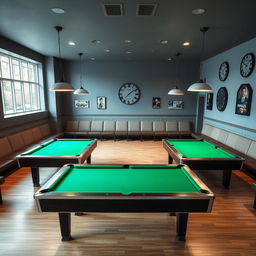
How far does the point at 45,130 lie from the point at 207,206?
6.66 m

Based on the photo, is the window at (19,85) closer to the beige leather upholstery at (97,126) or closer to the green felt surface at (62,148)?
the green felt surface at (62,148)

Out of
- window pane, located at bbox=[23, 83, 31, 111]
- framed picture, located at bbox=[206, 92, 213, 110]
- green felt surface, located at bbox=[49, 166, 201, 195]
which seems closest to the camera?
green felt surface, located at bbox=[49, 166, 201, 195]

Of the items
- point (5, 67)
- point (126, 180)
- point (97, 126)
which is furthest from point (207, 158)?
point (5, 67)

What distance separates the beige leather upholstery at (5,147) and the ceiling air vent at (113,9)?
400 centimetres

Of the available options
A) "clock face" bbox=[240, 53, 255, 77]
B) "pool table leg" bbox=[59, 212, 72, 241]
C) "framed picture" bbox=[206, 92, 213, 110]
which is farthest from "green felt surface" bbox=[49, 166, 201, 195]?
"framed picture" bbox=[206, 92, 213, 110]

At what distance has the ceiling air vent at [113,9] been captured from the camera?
10.00 feet

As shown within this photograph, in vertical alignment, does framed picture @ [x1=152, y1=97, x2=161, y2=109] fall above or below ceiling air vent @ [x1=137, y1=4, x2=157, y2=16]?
below

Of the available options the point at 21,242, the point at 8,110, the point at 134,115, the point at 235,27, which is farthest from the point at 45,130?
the point at 235,27

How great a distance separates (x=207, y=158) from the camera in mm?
3475

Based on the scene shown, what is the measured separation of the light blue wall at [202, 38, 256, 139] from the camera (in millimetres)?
4891

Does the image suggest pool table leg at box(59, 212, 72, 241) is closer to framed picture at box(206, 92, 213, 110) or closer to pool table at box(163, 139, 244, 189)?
pool table at box(163, 139, 244, 189)

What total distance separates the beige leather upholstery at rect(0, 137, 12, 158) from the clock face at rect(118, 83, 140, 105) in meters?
4.95

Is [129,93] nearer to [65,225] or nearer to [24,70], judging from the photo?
[24,70]

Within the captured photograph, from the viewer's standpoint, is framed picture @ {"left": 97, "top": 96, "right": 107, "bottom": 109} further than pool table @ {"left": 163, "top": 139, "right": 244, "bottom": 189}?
Yes
